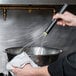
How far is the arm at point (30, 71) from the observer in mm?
874

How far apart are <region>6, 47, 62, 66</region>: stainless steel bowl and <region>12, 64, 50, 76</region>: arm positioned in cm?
27

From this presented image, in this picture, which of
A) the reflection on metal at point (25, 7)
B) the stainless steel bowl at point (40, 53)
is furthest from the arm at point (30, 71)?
the reflection on metal at point (25, 7)

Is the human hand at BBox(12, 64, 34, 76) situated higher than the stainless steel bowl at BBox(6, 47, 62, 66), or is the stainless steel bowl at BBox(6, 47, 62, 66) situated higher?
the human hand at BBox(12, 64, 34, 76)

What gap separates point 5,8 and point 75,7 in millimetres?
515

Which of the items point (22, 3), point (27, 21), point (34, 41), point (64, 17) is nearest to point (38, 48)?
point (34, 41)

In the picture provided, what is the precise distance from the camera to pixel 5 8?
5.24ft

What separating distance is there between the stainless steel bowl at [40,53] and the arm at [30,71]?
27cm

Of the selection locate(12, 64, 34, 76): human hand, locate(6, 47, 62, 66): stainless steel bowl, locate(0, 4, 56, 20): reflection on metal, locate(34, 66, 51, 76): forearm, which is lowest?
locate(6, 47, 62, 66): stainless steel bowl

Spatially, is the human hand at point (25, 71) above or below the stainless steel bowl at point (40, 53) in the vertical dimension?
above

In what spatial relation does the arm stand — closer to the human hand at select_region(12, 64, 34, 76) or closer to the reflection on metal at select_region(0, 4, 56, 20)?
the human hand at select_region(12, 64, 34, 76)

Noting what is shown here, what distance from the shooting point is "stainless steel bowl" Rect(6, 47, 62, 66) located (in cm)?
124

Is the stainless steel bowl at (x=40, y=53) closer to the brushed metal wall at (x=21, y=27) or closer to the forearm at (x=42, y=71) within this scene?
the brushed metal wall at (x=21, y=27)

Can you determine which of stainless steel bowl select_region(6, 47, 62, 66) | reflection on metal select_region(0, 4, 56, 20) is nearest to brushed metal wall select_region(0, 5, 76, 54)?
reflection on metal select_region(0, 4, 56, 20)

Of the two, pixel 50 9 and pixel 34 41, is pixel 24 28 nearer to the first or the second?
pixel 34 41
